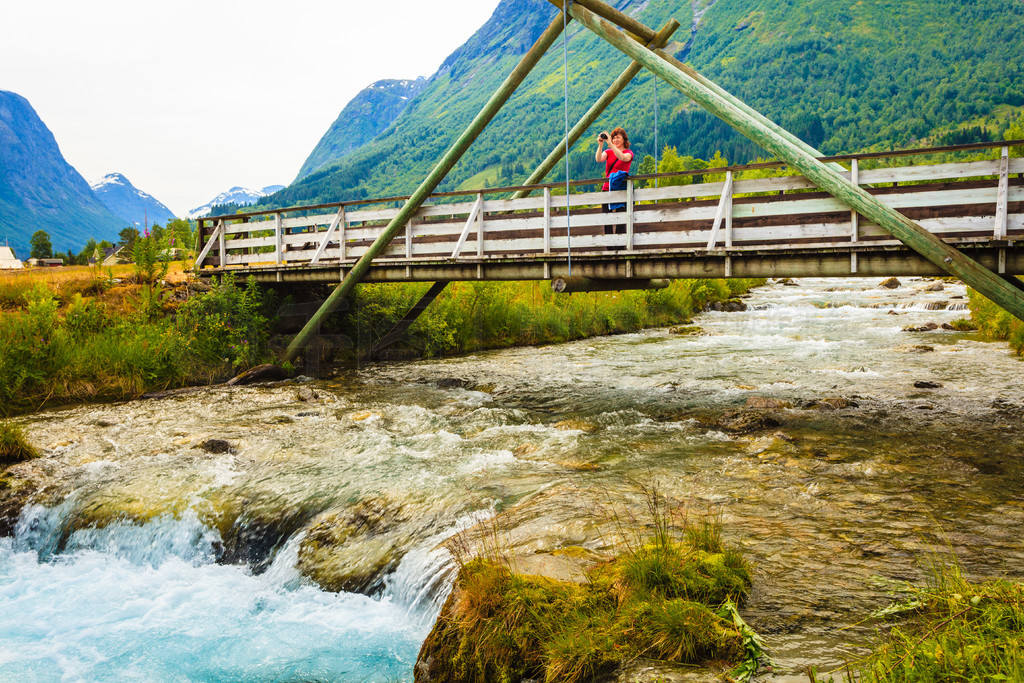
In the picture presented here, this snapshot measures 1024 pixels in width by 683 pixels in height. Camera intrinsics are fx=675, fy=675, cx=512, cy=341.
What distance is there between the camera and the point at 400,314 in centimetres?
2092

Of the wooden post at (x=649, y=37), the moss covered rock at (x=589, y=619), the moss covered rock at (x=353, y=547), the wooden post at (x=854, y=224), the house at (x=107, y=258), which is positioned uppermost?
the wooden post at (x=649, y=37)

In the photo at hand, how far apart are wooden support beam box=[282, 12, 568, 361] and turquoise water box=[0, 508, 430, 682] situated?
8303 millimetres

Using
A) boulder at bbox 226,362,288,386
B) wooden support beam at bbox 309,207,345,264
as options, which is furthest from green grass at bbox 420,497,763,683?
wooden support beam at bbox 309,207,345,264

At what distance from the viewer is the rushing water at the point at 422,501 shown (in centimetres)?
595

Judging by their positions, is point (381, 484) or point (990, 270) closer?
point (381, 484)

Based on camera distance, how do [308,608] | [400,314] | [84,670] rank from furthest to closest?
1. [400,314]
2. [308,608]
3. [84,670]

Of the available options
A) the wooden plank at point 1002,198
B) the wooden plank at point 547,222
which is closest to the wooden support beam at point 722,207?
the wooden plank at point 547,222

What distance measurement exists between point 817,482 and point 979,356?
506 inches

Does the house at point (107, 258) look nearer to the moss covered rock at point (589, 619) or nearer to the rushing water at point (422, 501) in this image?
the rushing water at point (422, 501)

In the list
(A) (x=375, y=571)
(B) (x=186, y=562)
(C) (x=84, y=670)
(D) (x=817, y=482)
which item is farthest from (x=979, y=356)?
(C) (x=84, y=670)

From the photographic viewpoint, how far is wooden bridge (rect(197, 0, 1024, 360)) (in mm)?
9867

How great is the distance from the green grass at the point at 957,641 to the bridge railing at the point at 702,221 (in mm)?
7173

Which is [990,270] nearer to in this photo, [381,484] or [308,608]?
[381,484]

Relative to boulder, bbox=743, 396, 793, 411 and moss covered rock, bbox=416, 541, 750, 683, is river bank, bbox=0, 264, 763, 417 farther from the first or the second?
moss covered rock, bbox=416, 541, 750, 683
